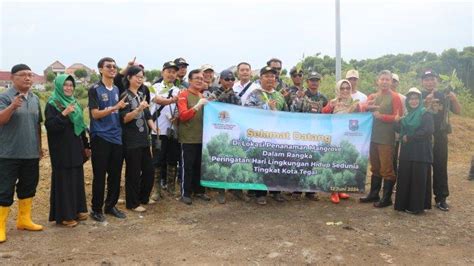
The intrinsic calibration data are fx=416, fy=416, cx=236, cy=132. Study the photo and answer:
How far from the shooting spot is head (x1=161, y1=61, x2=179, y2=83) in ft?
19.2

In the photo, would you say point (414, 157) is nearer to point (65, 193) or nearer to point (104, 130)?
point (104, 130)

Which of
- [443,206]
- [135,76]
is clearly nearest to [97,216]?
[135,76]

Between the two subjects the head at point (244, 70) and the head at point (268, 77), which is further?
the head at point (244, 70)

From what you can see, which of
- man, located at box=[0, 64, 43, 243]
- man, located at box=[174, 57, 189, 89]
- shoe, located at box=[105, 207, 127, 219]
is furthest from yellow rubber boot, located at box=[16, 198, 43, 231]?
man, located at box=[174, 57, 189, 89]

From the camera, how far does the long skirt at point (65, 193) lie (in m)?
4.73

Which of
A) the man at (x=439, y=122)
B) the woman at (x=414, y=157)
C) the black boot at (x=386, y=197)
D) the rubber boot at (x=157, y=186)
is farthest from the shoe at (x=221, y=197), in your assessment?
the man at (x=439, y=122)

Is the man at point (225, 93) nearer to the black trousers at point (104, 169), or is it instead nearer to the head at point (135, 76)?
the head at point (135, 76)

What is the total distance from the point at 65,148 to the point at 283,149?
2759 mm

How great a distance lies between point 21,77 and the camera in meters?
4.44

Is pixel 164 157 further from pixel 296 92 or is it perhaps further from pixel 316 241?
pixel 316 241

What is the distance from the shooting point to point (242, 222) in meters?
5.16

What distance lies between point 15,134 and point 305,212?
3.63 meters

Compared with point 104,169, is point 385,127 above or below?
above

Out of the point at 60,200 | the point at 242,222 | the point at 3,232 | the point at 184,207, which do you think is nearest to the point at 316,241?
the point at 242,222
